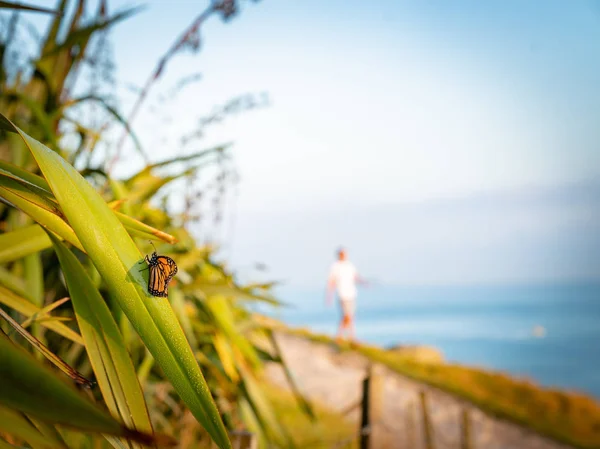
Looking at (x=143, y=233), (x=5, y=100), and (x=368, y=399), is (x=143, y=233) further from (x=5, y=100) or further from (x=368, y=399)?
(x=368, y=399)

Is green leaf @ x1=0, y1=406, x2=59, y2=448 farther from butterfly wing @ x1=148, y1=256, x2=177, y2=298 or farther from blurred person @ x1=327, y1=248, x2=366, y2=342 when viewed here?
blurred person @ x1=327, y1=248, x2=366, y2=342

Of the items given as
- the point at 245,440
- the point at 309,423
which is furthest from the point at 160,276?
the point at 309,423

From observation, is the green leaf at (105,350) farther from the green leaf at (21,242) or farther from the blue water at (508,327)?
the blue water at (508,327)

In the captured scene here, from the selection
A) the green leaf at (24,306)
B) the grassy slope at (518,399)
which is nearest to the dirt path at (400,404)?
the grassy slope at (518,399)

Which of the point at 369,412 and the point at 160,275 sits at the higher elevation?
the point at 160,275

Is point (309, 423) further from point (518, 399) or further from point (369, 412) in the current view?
point (518, 399)

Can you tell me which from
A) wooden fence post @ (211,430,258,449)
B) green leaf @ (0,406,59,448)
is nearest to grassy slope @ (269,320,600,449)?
wooden fence post @ (211,430,258,449)
